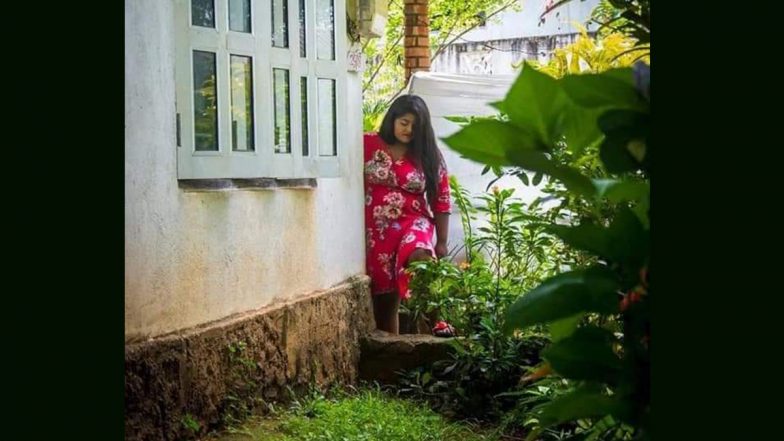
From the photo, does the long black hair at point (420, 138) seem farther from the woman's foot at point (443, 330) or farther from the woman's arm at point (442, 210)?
the woman's foot at point (443, 330)

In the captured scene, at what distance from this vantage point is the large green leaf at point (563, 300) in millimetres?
572

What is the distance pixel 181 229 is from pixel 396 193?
1829 mm

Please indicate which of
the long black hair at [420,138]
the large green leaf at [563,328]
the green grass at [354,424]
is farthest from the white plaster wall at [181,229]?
the large green leaf at [563,328]

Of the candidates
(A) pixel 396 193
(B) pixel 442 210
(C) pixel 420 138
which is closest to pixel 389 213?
(A) pixel 396 193

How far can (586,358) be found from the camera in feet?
1.91

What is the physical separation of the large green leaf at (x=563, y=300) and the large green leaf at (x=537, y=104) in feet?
0.26

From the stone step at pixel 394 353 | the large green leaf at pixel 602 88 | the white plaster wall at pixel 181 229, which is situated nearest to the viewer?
the large green leaf at pixel 602 88

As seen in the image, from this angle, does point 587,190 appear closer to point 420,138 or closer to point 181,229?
point 181,229

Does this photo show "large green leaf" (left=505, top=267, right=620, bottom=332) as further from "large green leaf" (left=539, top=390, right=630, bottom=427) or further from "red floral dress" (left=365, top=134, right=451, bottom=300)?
"red floral dress" (left=365, top=134, right=451, bottom=300)
